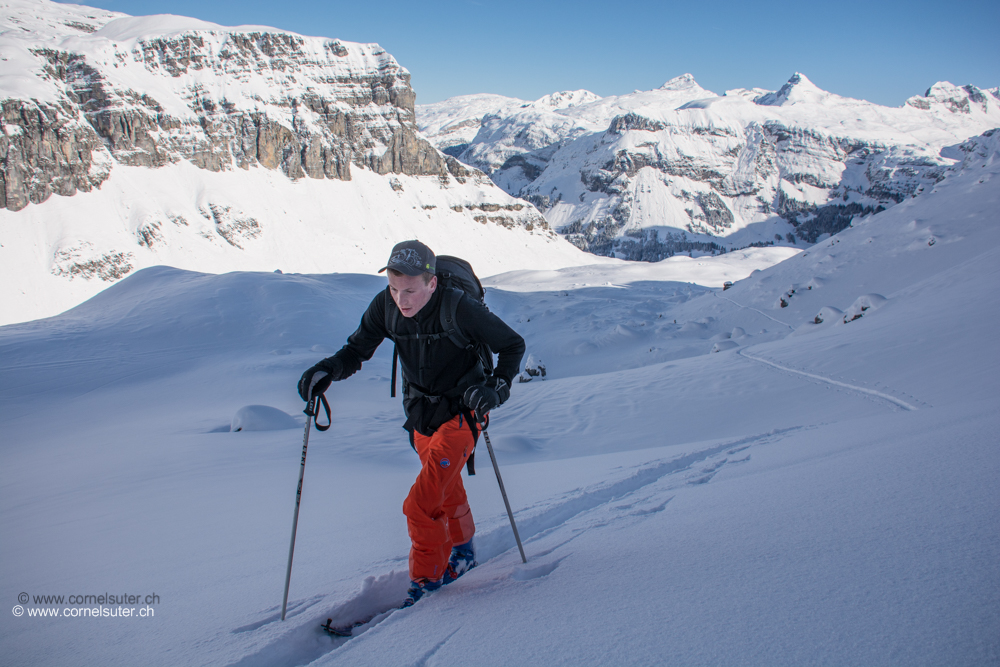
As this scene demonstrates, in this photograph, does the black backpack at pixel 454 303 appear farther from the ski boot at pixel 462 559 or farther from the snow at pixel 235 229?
the snow at pixel 235 229

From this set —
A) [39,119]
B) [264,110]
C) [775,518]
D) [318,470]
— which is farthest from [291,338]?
[264,110]

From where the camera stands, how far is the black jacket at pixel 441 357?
2.89 meters

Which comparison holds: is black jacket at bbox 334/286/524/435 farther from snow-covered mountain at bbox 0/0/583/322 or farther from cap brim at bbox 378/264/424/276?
snow-covered mountain at bbox 0/0/583/322

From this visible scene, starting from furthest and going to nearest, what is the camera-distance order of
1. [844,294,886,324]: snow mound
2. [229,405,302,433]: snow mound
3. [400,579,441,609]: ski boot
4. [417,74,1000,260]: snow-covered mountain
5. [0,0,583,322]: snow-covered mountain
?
[417,74,1000,260]: snow-covered mountain, [0,0,583,322]: snow-covered mountain, [844,294,886,324]: snow mound, [229,405,302,433]: snow mound, [400,579,441,609]: ski boot

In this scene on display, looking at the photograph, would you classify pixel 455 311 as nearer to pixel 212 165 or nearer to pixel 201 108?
pixel 212 165

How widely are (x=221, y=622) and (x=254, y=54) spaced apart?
98.6 metres

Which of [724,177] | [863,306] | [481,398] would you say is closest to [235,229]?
[863,306]

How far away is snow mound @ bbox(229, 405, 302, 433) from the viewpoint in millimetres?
7211

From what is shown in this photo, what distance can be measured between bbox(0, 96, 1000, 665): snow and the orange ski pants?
0.76 feet

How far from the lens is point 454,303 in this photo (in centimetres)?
288

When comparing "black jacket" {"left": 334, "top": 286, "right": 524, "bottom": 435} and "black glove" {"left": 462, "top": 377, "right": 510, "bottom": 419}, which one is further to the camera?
"black jacket" {"left": 334, "top": 286, "right": 524, "bottom": 435}

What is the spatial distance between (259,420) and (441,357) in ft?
18.0

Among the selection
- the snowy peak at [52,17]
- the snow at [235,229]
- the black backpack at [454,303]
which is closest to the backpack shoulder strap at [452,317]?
the black backpack at [454,303]

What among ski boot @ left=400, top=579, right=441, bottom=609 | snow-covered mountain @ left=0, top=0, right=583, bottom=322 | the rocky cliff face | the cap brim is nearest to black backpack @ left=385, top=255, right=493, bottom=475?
the cap brim
